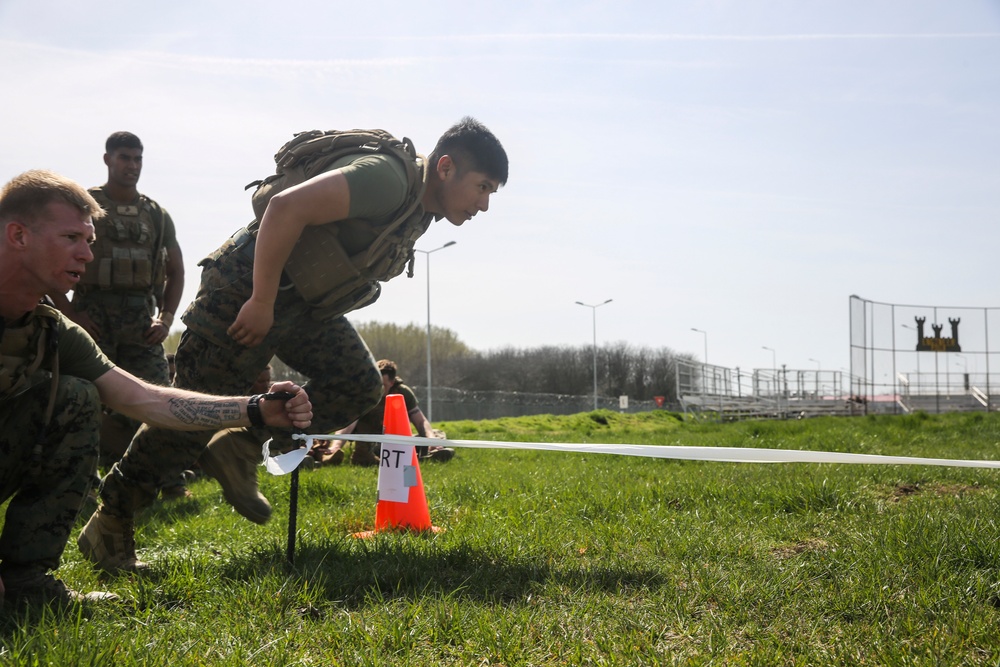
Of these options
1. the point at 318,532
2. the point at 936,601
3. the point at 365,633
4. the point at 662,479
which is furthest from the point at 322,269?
the point at 662,479

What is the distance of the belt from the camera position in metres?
6.46

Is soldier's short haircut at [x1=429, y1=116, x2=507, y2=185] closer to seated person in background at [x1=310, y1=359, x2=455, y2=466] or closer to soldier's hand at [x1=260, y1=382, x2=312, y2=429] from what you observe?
soldier's hand at [x1=260, y1=382, x2=312, y2=429]

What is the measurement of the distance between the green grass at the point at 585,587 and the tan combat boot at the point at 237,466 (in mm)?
202

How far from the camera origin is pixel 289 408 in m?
3.04

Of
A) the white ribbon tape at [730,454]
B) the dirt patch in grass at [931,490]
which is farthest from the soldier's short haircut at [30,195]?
the dirt patch in grass at [931,490]

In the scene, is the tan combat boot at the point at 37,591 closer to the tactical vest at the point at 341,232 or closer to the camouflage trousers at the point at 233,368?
the camouflage trousers at the point at 233,368

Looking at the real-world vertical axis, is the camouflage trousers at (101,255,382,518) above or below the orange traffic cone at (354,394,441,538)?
above

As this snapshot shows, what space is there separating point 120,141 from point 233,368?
3514mm

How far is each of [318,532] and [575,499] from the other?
5.24 ft

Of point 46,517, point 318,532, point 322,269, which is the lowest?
point 318,532

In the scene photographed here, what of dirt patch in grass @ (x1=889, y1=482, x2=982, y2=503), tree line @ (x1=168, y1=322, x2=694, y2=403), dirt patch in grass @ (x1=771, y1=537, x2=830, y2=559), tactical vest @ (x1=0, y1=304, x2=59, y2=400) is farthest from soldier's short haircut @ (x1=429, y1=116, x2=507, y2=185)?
tree line @ (x1=168, y1=322, x2=694, y2=403)

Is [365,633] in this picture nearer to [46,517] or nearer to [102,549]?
[46,517]

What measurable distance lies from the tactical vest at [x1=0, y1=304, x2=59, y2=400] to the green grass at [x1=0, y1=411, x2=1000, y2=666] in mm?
778

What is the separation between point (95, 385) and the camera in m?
3.20
